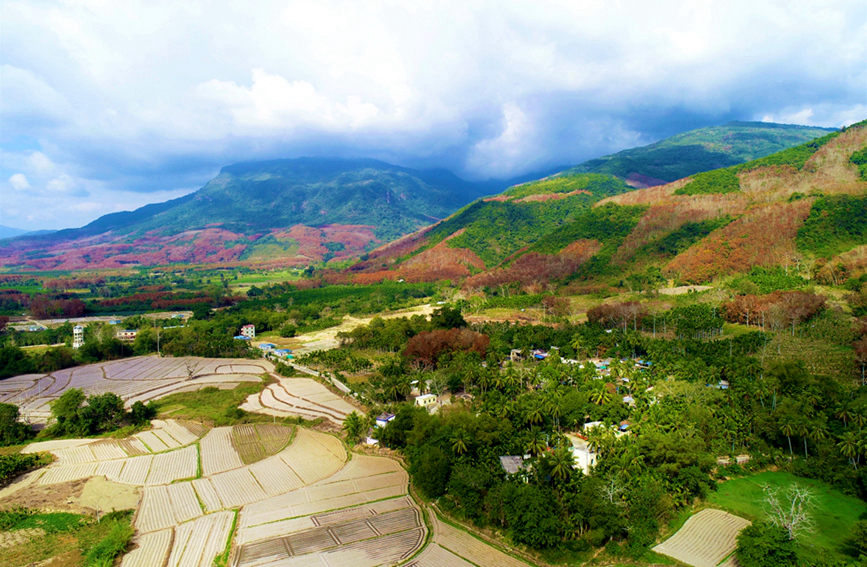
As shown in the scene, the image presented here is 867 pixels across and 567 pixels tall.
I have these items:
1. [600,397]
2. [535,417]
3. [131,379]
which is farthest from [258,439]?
[131,379]

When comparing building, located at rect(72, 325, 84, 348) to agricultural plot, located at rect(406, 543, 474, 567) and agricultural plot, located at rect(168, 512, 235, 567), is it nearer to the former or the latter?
agricultural plot, located at rect(168, 512, 235, 567)

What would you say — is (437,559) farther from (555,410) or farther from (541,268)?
(541,268)

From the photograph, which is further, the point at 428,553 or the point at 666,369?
the point at 666,369

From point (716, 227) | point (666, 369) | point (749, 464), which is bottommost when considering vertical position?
point (749, 464)

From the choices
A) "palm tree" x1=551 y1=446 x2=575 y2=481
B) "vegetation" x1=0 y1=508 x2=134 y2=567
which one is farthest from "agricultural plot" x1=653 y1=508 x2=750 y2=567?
"vegetation" x1=0 y1=508 x2=134 y2=567

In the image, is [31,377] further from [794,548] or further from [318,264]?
[318,264]

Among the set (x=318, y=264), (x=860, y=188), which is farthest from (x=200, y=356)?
(x=318, y=264)
